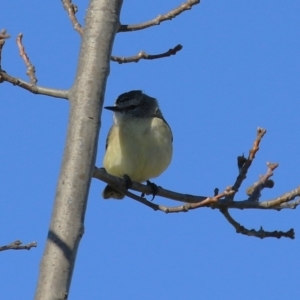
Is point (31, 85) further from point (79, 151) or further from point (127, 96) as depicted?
point (127, 96)

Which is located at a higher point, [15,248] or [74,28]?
[74,28]

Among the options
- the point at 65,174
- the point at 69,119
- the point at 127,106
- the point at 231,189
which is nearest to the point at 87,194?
the point at 65,174

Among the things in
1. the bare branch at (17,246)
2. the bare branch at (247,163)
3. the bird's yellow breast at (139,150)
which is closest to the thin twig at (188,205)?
the bare branch at (247,163)

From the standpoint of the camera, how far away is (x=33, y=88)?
3.52m

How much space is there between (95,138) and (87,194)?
0.96 ft

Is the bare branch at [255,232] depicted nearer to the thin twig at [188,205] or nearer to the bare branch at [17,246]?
the thin twig at [188,205]

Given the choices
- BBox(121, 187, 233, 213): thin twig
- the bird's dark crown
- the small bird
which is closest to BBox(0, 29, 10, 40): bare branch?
BBox(121, 187, 233, 213): thin twig

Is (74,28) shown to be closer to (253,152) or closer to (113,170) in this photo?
(253,152)

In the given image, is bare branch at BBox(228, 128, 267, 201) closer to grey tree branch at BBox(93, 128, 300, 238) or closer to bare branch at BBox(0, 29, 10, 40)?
grey tree branch at BBox(93, 128, 300, 238)

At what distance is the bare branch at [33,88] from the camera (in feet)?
10.9

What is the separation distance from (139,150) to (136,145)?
8 cm

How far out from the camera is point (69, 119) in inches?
124

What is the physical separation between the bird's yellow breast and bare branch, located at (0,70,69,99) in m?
3.79

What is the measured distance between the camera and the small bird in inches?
290
